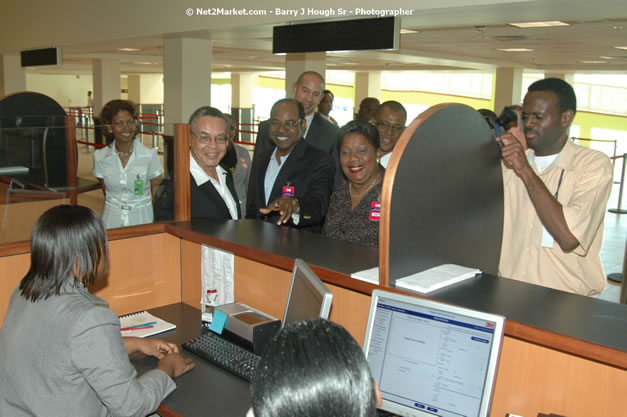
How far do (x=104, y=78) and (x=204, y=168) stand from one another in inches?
505

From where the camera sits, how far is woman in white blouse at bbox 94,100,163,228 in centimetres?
264

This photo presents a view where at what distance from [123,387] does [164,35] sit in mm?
5890

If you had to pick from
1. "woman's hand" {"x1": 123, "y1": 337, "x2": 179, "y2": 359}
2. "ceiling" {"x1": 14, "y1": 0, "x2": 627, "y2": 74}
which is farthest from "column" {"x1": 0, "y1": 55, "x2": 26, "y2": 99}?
"woman's hand" {"x1": 123, "y1": 337, "x2": 179, "y2": 359}

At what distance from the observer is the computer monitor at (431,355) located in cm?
142

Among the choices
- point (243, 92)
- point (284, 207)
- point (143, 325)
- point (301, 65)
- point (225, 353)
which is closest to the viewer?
point (225, 353)

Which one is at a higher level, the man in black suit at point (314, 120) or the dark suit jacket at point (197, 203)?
the man in black suit at point (314, 120)

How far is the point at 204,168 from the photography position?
274 centimetres

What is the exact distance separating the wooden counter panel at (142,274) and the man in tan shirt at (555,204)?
1.50 metres

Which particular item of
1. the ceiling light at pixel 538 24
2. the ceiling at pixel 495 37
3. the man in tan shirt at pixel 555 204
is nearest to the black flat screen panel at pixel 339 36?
the ceiling at pixel 495 37

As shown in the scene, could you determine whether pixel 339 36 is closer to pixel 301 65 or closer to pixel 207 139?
pixel 207 139

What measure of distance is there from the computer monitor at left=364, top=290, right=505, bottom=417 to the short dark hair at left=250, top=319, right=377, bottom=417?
655 millimetres

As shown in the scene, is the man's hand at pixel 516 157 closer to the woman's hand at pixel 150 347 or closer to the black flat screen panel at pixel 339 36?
the woman's hand at pixel 150 347

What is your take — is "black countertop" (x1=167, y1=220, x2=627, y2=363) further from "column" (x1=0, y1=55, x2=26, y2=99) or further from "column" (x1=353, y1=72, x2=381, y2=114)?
"column" (x1=353, y1=72, x2=381, y2=114)

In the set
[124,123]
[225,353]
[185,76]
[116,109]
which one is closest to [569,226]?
[225,353]
